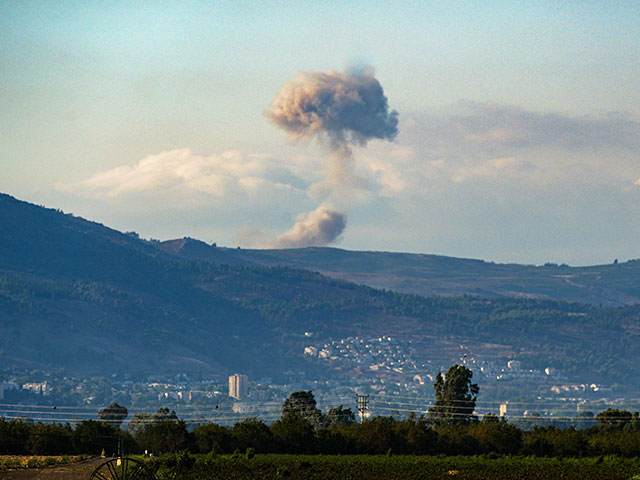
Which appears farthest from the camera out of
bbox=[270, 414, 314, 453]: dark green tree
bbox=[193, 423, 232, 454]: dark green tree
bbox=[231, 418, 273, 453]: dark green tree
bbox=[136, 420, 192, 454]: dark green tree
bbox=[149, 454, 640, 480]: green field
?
bbox=[270, 414, 314, 453]: dark green tree

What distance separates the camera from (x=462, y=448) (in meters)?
111

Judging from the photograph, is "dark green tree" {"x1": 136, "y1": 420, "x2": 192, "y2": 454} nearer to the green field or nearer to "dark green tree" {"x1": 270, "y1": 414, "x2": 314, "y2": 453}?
the green field

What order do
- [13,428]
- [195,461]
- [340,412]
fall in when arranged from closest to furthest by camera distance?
1. [195,461]
2. [13,428]
3. [340,412]

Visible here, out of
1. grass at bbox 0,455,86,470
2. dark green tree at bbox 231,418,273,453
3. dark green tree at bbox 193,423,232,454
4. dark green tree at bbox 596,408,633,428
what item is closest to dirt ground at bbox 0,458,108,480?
grass at bbox 0,455,86,470

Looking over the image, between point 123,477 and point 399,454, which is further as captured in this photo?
point 399,454

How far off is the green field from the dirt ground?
508 centimetres

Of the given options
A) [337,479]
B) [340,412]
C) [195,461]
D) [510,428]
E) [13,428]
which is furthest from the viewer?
[340,412]

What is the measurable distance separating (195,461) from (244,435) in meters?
15.1

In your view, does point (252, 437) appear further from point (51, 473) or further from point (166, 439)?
point (51, 473)

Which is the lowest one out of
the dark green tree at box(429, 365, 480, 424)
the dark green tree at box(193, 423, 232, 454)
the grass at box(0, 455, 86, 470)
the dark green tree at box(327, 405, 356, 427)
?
the grass at box(0, 455, 86, 470)

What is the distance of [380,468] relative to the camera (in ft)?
305

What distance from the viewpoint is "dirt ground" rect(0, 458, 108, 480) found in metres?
83.4

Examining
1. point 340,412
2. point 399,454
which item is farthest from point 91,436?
point 340,412

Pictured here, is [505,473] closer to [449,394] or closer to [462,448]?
[462,448]
